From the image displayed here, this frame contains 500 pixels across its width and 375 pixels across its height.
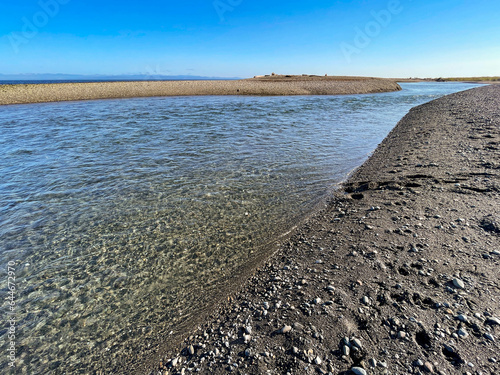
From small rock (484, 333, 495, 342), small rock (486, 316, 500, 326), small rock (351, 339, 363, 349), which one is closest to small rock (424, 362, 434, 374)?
small rock (351, 339, 363, 349)

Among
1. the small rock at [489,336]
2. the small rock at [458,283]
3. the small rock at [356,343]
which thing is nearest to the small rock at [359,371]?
the small rock at [356,343]

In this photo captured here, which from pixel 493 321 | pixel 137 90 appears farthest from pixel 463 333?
pixel 137 90

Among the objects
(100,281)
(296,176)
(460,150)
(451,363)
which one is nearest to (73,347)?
(100,281)

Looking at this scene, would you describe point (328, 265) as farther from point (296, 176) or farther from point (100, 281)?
point (296, 176)

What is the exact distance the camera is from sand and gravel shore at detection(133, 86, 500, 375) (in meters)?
3.00

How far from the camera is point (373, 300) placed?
3.77 meters

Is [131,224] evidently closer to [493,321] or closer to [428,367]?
[428,367]

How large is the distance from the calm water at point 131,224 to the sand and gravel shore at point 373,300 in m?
0.85

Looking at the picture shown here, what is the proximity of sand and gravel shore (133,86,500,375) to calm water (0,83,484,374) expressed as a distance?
0.85m

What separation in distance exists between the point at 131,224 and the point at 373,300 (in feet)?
20.8

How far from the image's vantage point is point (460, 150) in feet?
33.2

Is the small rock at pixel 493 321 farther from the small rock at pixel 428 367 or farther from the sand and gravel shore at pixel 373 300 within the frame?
the small rock at pixel 428 367

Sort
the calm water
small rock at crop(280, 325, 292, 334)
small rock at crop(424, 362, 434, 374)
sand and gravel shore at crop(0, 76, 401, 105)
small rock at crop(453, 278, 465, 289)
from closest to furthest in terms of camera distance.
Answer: small rock at crop(424, 362, 434, 374), small rock at crop(280, 325, 292, 334), small rock at crop(453, 278, 465, 289), the calm water, sand and gravel shore at crop(0, 76, 401, 105)

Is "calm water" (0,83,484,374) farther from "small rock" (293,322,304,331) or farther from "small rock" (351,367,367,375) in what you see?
"small rock" (351,367,367,375)
